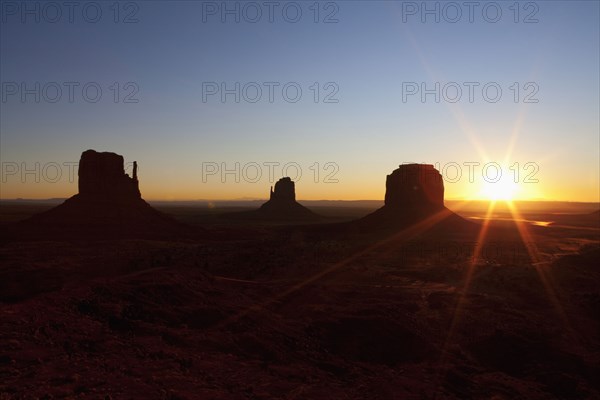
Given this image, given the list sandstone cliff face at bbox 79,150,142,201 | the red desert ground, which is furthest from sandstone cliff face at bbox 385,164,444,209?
sandstone cliff face at bbox 79,150,142,201

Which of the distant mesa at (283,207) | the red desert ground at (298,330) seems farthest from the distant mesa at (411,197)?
the distant mesa at (283,207)

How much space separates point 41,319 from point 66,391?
3.94m

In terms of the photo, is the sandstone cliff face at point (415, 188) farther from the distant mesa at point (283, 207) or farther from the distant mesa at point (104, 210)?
the distant mesa at point (283, 207)

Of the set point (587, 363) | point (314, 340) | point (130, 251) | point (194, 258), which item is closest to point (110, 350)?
point (314, 340)

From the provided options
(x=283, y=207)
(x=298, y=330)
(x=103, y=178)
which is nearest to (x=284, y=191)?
(x=283, y=207)

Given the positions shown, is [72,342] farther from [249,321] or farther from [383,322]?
[383,322]

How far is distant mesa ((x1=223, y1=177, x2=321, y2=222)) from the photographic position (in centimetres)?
11123

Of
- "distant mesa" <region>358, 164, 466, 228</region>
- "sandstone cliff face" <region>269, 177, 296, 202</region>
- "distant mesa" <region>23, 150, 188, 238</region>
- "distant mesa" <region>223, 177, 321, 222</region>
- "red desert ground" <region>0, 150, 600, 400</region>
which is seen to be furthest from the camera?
"sandstone cliff face" <region>269, 177, 296, 202</region>

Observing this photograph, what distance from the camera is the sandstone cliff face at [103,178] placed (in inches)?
1864

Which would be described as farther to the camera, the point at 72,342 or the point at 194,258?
the point at 194,258

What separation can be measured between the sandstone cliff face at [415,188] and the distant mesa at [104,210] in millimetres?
A: 32635

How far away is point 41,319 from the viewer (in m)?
10.4

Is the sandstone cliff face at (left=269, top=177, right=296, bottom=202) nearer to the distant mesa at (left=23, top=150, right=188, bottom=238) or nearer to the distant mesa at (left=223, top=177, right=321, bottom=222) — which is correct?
the distant mesa at (left=223, top=177, right=321, bottom=222)

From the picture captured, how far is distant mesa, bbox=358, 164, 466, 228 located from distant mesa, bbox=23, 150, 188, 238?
95.7 ft
